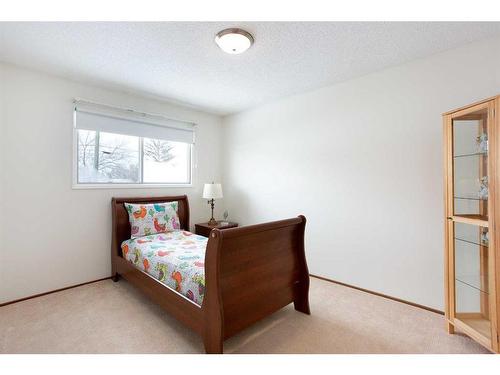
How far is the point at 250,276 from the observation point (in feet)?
5.83

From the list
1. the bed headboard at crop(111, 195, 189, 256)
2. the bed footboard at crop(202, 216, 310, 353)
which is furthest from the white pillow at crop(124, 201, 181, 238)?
the bed footboard at crop(202, 216, 310, 353)

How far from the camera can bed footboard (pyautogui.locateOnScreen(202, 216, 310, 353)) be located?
154 centimetres

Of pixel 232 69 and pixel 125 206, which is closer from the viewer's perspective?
pixel 232 69

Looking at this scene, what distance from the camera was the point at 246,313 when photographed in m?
1.73

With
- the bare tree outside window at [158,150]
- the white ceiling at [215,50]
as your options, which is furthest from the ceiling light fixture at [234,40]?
the bare tree outside window at [158,150]

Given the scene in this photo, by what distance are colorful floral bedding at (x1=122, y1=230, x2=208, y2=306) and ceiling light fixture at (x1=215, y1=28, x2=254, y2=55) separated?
175 cm

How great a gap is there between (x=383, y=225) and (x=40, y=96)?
3829 millimetres

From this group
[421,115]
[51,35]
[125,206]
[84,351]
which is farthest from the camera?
[125,206]

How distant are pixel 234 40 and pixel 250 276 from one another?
179 centimetres

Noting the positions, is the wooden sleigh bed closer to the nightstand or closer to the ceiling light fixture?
the nightstand

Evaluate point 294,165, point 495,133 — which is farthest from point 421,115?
point 294,165
